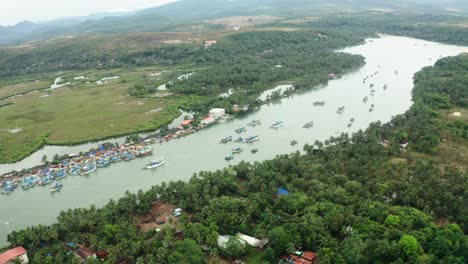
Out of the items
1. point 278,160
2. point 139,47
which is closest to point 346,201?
point 278,160

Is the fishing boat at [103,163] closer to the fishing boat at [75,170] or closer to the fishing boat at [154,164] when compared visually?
the fishing boat at [75,170]

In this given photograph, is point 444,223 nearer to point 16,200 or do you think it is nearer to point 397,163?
point 397,163

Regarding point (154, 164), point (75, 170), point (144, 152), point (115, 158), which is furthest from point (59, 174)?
point (154, 164)

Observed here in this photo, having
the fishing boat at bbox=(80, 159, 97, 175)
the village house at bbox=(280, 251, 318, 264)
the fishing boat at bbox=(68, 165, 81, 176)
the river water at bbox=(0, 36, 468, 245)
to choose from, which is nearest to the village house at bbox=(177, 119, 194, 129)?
the river water at bbox=(0, 36, 468, 245)

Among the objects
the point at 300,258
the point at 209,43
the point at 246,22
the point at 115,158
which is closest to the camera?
the point at 300,258

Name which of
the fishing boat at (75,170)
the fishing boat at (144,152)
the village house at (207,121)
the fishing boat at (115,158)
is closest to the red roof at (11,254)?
the fishing boat at (75,170)

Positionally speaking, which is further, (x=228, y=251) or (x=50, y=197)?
(x=50, y=197)

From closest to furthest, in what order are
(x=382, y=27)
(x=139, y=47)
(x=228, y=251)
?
(x=228, y=251)
(x=139, y=47)
(x=382, y=27)

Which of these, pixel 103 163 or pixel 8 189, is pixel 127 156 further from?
pixel 8 189
